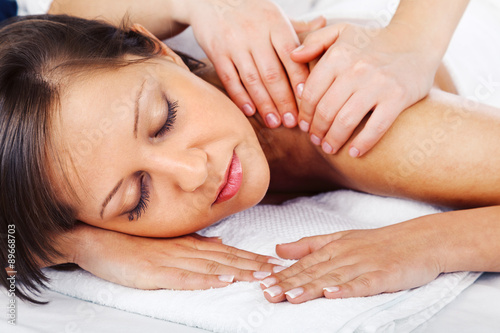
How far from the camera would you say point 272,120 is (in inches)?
45.2

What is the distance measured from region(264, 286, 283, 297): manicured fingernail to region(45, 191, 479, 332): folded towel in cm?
2

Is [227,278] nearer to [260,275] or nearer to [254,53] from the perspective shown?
[260,275]

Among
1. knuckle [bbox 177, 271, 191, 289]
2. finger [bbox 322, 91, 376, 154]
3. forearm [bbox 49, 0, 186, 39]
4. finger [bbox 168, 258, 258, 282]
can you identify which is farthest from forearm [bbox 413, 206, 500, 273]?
forearm [bbox 49, 0, 186, 39]

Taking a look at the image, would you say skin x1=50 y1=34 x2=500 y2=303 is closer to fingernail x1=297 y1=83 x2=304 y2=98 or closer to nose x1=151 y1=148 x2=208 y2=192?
nose x1=151 y1=148 x2=208 y2=192

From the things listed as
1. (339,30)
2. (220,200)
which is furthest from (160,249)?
(339,30)

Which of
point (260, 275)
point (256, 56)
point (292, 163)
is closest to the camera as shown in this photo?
point (260, 275)

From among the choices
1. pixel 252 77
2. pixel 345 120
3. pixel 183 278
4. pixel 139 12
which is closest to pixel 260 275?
pixel 183 278

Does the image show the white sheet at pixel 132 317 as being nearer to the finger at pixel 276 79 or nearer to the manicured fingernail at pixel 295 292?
the manicured fingernail at pixel 295 292

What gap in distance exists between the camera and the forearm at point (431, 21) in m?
1.05

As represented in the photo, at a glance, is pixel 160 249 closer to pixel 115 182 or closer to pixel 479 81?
pixel 115 182

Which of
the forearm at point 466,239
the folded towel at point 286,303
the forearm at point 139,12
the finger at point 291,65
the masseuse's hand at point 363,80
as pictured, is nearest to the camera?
the folded towel at point 286,303

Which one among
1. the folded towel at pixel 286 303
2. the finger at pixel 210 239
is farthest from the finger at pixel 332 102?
the finger at pixel 210 239

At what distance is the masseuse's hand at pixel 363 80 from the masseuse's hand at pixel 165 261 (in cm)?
Result: 31

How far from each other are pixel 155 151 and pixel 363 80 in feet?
1.40
